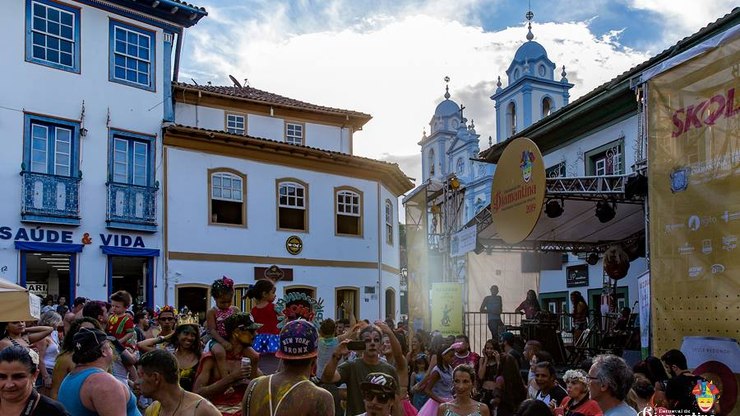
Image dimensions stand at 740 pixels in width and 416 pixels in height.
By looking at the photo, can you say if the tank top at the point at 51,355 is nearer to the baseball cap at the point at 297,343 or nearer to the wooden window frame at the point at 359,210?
the baseball cap at the point at 297,343

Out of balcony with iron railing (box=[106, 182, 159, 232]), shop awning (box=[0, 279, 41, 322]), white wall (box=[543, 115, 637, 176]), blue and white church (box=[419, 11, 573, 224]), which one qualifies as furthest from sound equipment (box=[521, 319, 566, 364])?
blue and white church (box=[419, 11, 573, 224])

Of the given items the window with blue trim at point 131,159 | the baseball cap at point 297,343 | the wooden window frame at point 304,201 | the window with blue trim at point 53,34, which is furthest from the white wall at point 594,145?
the baseball cap at point 297,343

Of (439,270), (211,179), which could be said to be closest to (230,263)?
(211,179)

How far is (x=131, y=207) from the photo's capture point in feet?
64.4

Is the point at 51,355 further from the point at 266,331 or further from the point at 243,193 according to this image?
the point at 243,193

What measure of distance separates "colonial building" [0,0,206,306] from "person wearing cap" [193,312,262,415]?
13.5 m

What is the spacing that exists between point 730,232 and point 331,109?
62.0ft

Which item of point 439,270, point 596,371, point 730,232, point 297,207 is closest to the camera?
point 596,371

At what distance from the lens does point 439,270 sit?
70.9 feet

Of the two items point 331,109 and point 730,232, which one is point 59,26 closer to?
point 331,109

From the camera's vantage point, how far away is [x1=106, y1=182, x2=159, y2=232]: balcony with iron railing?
63.0 ft

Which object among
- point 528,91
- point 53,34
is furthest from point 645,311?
point 528,91

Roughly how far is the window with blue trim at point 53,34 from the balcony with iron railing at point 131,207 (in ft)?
10.8

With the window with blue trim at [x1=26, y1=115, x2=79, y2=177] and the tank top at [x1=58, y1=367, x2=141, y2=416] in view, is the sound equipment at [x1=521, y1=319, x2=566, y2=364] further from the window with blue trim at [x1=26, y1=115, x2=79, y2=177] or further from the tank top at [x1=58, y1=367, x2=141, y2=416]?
the tank top at [x1=58, y1=367, x2=141, y2=416]
